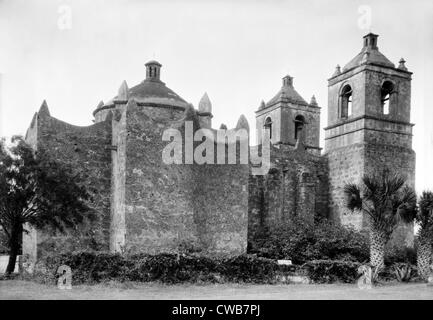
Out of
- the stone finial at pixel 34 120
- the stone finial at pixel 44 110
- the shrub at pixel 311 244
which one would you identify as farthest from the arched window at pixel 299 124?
the stone finial at pixel 34 120

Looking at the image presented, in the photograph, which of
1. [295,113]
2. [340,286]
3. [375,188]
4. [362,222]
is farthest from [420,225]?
[295,113]

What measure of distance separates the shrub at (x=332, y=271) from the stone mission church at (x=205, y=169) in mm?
4736

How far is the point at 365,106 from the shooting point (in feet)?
90.3

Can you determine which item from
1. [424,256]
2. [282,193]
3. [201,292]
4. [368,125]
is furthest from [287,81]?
[201,292]

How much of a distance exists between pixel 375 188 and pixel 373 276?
3.01 metres

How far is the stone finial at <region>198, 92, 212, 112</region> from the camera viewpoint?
994 inches

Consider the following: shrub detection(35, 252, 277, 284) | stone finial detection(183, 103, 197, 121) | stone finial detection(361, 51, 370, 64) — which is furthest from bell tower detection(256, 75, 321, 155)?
shrub detection(35, 252, 277, 284)

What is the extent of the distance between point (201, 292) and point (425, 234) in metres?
9.05

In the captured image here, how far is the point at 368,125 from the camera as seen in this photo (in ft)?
90.1

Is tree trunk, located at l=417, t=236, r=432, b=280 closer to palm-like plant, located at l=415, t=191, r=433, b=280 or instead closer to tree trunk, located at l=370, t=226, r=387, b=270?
palm-like plant, located at l=415, t=191, r=433, b=280

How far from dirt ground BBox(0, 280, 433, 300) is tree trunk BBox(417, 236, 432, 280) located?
3075mm

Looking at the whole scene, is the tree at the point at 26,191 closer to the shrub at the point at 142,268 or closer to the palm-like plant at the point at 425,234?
the shrub at the point at 142,268

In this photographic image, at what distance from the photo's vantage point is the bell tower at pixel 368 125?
27422 mm

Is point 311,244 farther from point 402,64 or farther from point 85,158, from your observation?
point 402,64
